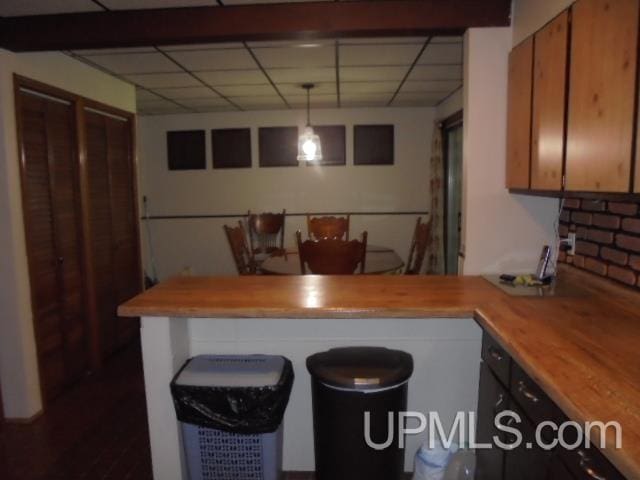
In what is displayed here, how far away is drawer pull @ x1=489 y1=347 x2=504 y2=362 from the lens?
1.64 metres

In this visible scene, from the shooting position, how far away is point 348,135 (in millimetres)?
5461

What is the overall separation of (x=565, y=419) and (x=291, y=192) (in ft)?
15.2

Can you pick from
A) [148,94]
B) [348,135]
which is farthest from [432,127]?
[148,94]

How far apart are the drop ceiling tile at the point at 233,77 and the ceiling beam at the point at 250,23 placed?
1194mm

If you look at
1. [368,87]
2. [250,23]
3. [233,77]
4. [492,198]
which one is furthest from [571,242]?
[233,77]

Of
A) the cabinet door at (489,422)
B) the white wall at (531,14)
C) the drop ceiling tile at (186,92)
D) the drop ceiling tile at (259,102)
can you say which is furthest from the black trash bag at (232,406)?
the drop ceiling tile at (259,102)

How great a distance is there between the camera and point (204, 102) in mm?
4852

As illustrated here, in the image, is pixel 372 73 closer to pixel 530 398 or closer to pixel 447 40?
pixel 447 40

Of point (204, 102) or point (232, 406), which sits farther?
point (204, 102)

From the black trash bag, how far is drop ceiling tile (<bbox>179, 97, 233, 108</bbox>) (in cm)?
351

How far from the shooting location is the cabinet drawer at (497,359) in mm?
1578

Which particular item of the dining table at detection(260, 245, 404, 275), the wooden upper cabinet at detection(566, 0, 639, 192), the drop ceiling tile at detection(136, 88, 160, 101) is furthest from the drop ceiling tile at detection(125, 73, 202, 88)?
the wooden upper cabinet at detection(566, 0, 639, 192)

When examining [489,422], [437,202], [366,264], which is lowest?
[489,422]

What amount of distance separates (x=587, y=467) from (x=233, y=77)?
350cm
